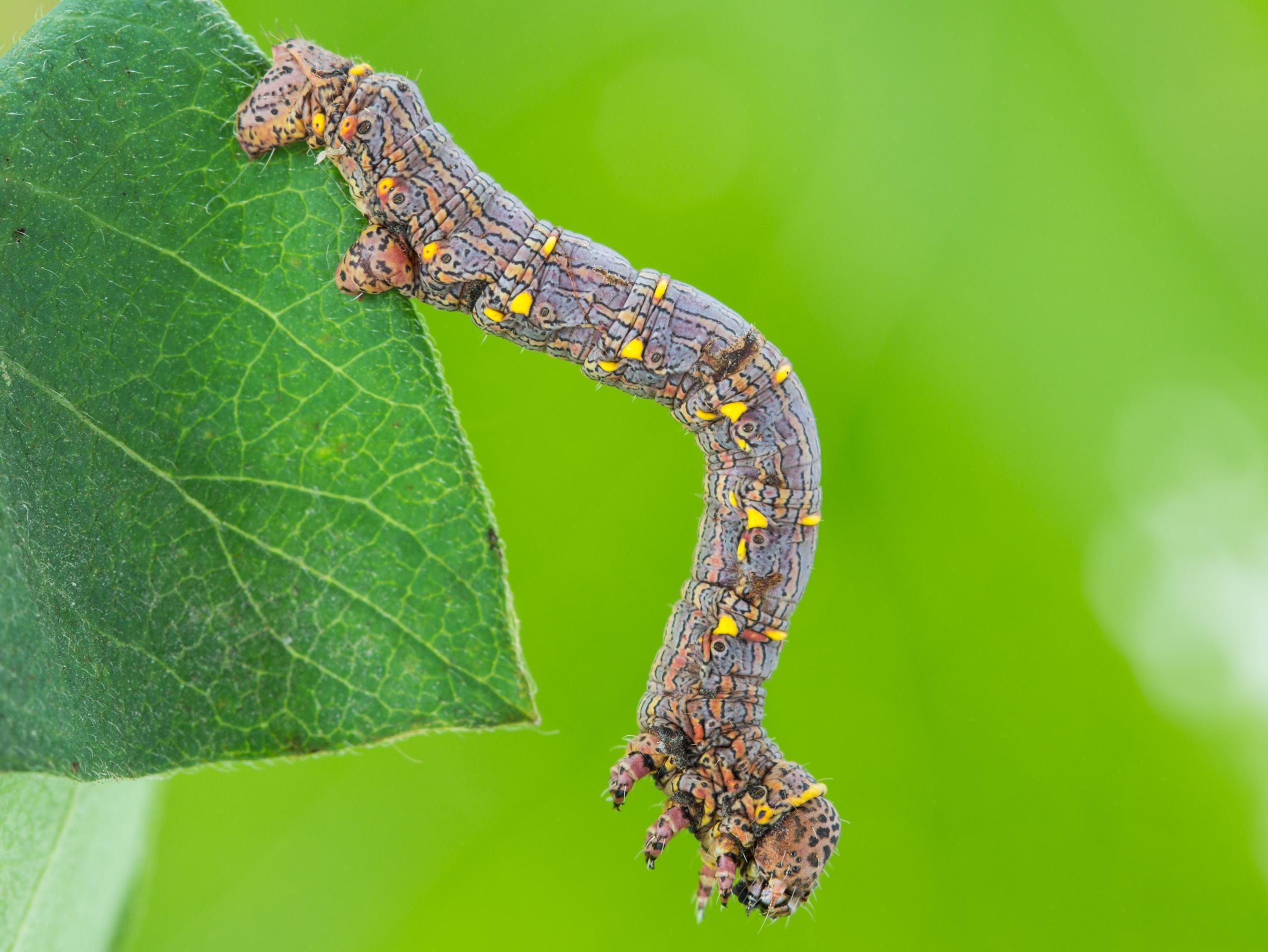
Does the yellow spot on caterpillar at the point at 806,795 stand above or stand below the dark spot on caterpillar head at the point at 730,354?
below

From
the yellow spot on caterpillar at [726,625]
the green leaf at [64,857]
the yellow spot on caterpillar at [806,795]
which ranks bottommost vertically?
the green leaf at [64,857]

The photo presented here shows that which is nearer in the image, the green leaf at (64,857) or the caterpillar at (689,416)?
the green leaf at (64,857)

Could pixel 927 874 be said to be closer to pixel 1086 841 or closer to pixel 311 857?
pixel 1086 841

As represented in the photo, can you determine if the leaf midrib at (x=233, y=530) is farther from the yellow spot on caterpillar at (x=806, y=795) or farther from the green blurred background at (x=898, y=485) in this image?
the green blurred background at (x=898, y=485)

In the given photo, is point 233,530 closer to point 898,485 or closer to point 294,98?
point 294,98

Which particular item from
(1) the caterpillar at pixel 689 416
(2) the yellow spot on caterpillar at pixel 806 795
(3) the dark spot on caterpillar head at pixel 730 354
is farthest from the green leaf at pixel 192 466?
(2) the yellow spot on caterpillar at pixel 806 795

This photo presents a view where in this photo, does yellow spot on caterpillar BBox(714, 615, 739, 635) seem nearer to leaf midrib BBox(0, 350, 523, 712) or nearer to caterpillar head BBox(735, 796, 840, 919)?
caterpillar head BBox(735, 796, 840, 919)

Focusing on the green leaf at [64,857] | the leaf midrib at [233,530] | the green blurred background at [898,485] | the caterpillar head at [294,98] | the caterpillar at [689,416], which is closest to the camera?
the leaf midrib at [233,530]
